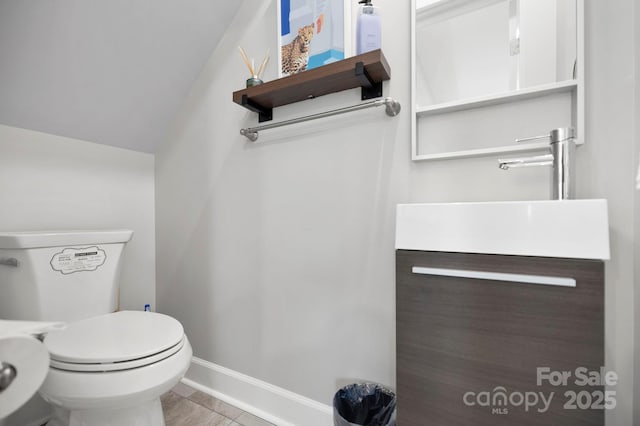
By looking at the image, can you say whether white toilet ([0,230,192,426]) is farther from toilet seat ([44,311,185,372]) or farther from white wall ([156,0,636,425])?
white wall ([156,0,636,425])

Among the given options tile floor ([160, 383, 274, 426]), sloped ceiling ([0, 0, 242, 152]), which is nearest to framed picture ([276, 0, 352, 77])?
sloped ceiling ([0, 0, 242, 152])

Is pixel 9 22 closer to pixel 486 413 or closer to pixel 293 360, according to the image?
pixel 293 360

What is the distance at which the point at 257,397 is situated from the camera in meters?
1.40

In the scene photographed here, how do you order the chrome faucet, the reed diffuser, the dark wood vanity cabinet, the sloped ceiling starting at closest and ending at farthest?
the dark wood vanity cabinet, the chrome faucet, the sloped ceiling, the reed diffuser

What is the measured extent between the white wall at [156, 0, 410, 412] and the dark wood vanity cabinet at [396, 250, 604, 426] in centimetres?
32

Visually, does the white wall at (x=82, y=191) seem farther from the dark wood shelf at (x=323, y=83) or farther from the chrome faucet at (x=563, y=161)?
the chrome faucet at (x=563, y=161)

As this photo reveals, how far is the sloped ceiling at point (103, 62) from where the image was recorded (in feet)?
3.81

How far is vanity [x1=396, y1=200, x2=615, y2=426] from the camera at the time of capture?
24.5 inches

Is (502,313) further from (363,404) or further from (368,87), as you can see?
(368,87)

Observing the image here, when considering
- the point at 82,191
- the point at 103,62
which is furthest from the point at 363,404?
the point at 103,62

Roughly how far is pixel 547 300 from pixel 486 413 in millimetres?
308

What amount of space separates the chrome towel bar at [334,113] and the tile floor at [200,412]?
1317 millimetres

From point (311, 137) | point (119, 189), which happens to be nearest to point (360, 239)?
point (311, 137)

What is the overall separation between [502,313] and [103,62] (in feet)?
6.05
